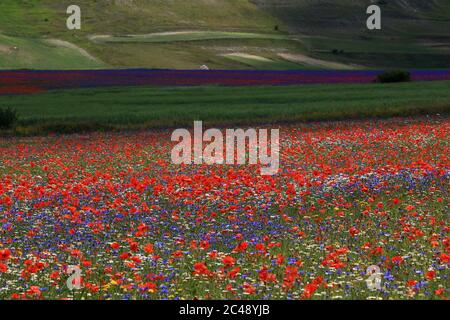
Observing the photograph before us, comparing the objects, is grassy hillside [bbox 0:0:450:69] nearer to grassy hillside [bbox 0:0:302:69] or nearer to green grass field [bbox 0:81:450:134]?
grassy hillside [bbox 0:0:302:69]

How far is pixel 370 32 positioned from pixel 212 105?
10549 centimetres

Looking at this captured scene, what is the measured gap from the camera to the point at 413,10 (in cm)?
17675

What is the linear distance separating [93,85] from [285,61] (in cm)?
4441

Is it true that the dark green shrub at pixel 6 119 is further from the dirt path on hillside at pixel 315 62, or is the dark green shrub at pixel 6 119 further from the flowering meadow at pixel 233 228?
the dirt path on hillside at pixel 315 62

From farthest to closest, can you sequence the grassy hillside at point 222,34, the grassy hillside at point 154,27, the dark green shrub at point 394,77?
the grassy hillside at point 154,27, the grassy hillside at point 222,34, the dark green shrub at point 394,77

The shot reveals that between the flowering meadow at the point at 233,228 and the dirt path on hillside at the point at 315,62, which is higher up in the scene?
the flowering meadow at the point at 233,228

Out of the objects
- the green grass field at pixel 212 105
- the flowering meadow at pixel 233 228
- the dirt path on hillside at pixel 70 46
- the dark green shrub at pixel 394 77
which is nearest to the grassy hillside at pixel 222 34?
the dirt path on hillside at pixel 70 46

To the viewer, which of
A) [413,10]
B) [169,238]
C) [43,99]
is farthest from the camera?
[413,10]

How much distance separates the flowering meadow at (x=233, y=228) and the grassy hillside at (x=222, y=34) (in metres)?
64.4

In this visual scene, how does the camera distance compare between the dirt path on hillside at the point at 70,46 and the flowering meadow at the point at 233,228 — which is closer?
the flowering meadow at the point at 233,228

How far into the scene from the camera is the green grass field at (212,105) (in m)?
34.8

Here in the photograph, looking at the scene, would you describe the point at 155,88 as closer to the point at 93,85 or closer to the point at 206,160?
the point at 93,85
